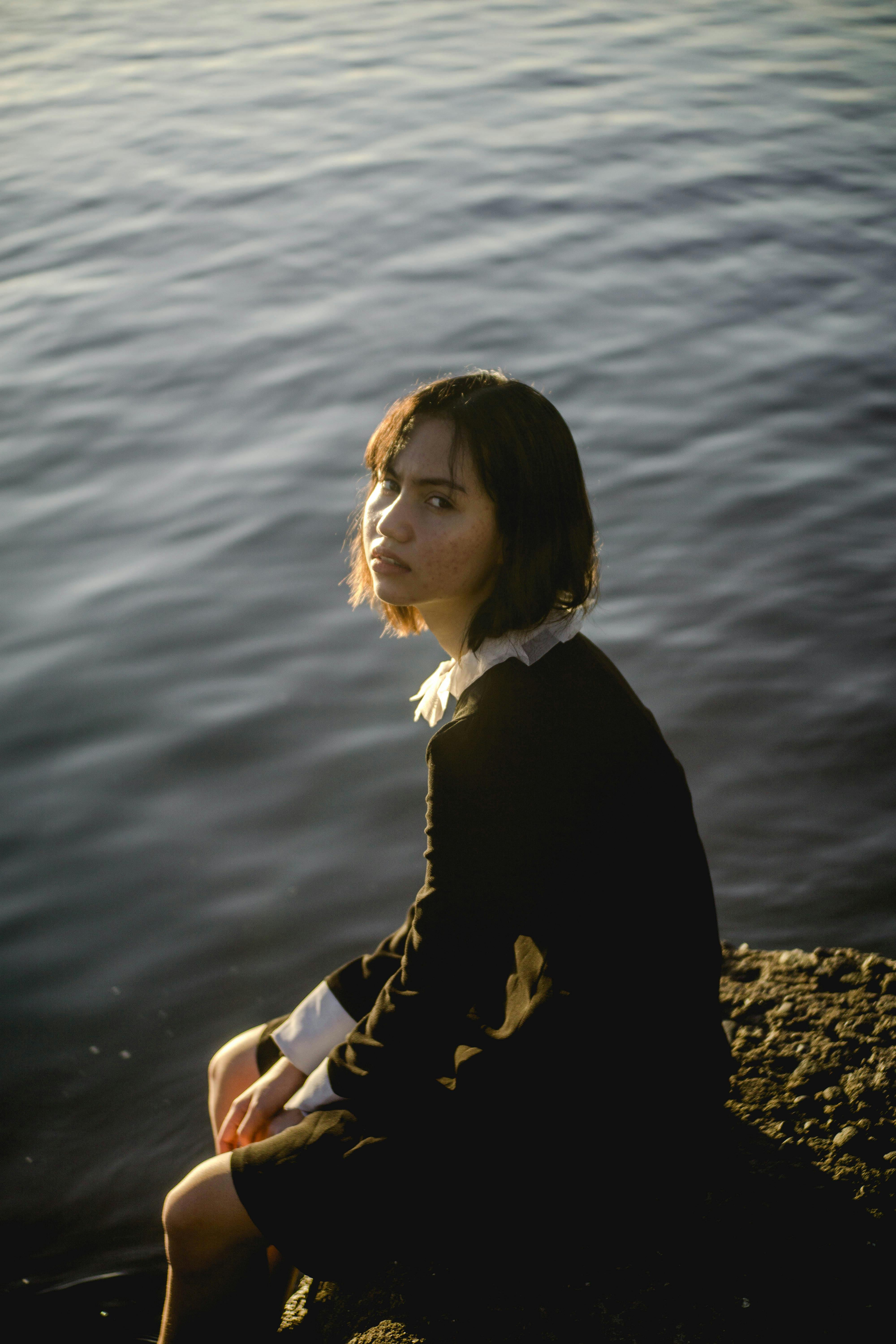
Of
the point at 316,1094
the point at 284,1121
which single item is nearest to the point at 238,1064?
the point at 284,1121

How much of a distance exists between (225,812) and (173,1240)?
2.41 m

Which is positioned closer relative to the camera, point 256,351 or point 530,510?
point 530,510

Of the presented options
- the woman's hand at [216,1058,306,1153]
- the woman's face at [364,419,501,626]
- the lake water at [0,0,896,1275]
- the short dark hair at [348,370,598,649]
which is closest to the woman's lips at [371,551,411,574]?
the woman's face at [364,419,501,626]

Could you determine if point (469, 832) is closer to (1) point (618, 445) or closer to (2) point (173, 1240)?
(2) point (173, 1240)

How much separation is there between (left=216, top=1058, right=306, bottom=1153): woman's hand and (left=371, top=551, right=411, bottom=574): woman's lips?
98 cm

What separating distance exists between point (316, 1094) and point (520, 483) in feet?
3.85

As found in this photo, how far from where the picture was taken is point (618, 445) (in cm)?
641

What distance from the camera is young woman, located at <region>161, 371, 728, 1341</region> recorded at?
6.23 ft

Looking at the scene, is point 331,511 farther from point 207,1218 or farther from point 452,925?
point 207,1218

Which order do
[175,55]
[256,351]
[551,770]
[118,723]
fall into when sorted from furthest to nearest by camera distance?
[175,55]
[256,351]
[118,723]
[551,770]

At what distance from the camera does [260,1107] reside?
2223 mm

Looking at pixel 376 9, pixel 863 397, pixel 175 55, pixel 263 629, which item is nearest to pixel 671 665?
pixel 263 629

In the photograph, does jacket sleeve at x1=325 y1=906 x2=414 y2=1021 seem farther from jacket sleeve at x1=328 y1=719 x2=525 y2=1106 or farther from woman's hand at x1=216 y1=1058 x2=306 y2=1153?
jacket sleeve at x1=328 y1=719 x2=525 y2=1106

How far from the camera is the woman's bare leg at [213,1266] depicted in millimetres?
1990
